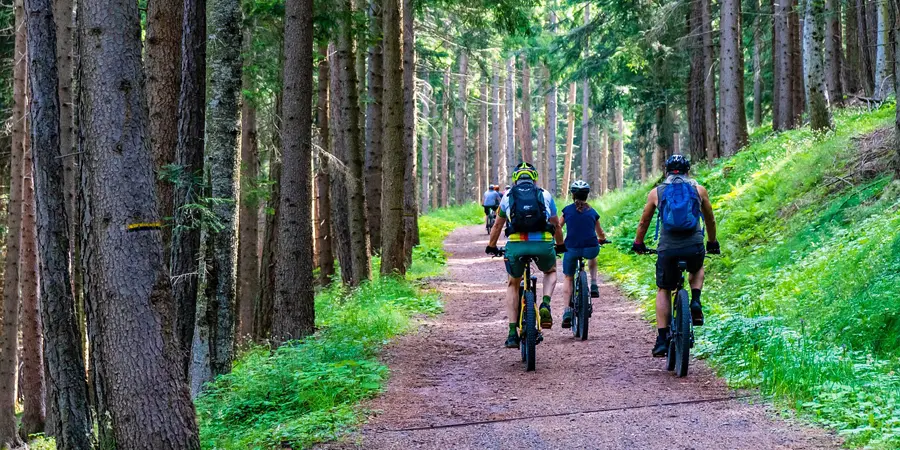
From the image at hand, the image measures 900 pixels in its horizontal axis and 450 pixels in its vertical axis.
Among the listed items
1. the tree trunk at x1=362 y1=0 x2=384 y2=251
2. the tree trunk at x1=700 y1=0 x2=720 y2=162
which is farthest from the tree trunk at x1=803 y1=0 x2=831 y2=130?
the tree trunk at x1=362 y1=0 x2=384 y2=251

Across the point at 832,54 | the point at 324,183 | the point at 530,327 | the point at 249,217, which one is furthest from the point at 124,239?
the point at 832,54

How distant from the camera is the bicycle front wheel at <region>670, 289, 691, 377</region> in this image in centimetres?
748

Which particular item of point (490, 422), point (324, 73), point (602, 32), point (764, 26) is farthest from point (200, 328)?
point (764, 26)

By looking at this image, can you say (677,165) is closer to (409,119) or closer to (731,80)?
(409,119)

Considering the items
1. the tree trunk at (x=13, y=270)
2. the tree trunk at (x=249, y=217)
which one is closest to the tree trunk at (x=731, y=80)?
the tree trunk at (x=249, y=217)

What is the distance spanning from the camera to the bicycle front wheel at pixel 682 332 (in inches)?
295

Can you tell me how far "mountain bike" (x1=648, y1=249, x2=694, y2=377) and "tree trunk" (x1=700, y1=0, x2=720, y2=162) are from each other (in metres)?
16.3

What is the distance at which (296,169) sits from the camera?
10.7m

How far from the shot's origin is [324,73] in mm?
18438

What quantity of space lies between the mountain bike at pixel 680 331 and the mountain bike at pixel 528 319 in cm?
135

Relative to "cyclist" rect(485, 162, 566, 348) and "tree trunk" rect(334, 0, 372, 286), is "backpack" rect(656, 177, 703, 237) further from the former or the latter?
"tree trunk" rect(334, 0, 372, 286)

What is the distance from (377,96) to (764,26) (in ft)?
54.2

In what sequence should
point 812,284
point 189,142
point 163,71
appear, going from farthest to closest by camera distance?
point 812,284 → point 189,142 → point 163,71

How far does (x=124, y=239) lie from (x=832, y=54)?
20.4m
